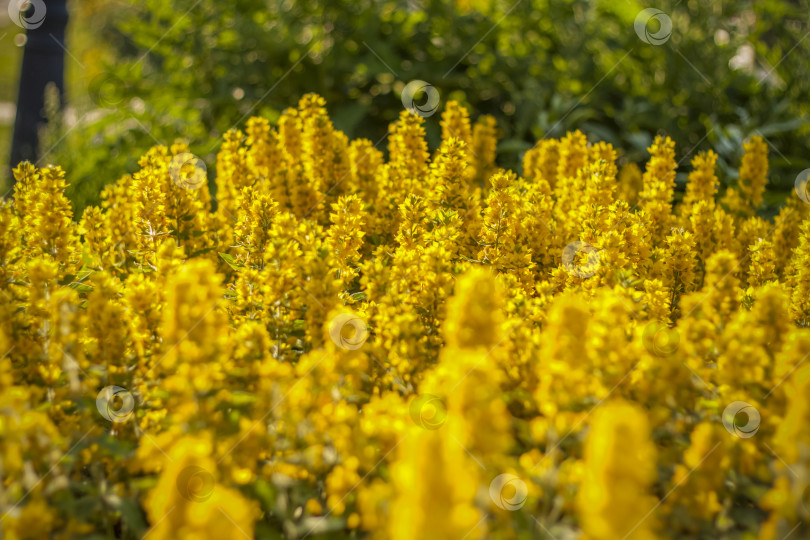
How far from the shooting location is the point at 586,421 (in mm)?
1739

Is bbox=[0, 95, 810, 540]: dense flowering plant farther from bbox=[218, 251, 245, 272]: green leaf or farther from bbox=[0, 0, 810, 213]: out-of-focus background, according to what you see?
bbox=[0, 0, 810, 213]: out-of-focus background

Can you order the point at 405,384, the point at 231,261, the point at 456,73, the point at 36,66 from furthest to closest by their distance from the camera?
the point at 36,66, the point at 456,73, the point at 231,261, the point at 405,384

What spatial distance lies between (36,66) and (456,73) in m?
3.39

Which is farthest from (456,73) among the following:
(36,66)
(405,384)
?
(405,384)

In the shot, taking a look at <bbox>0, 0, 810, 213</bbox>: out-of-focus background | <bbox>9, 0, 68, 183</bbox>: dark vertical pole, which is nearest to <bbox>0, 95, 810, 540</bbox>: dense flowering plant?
<bbox>0, 0, 810, 213</bbox>: out-of-focus background

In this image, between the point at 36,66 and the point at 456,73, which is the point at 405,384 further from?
the point at 36,66

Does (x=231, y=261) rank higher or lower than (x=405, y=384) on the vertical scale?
lower

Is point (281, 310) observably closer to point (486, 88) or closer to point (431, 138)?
point (431, 138)

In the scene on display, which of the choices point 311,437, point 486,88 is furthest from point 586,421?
point 486,88

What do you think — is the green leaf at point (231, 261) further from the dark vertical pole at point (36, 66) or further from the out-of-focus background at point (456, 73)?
the dark vertical pole at point (36, 66)

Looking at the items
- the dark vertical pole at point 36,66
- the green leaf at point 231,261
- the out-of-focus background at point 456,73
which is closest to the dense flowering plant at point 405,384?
the green leaf at point 231,261

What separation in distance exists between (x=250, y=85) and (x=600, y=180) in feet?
11.6

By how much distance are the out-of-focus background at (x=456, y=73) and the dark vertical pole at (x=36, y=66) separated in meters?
0.30

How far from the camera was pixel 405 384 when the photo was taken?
80.5 inches
